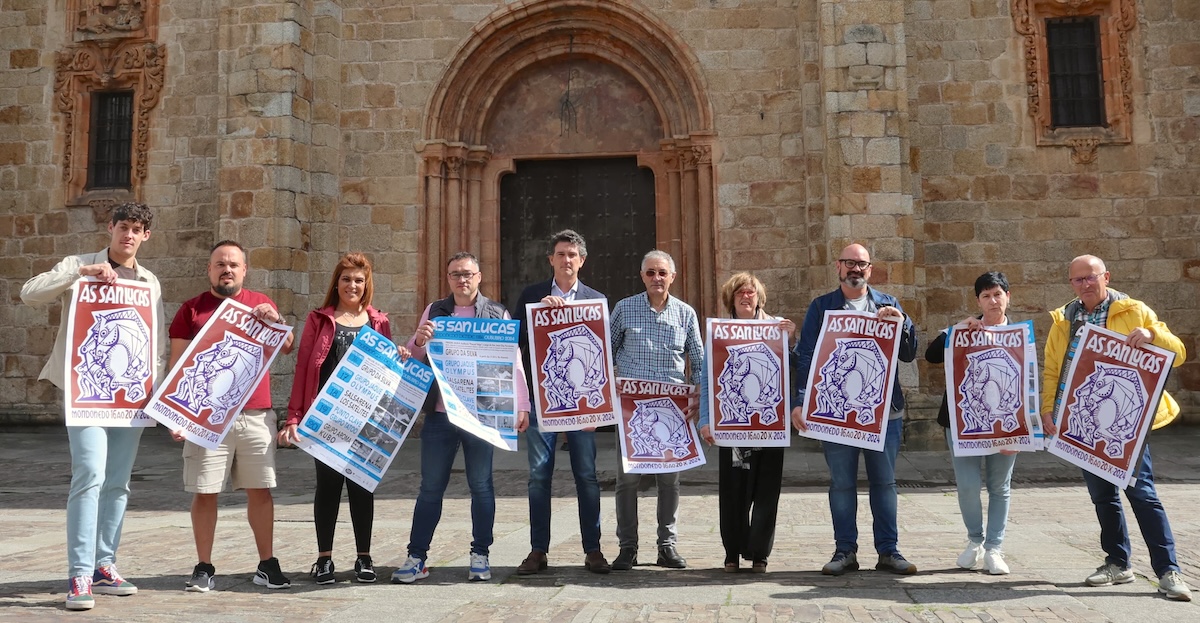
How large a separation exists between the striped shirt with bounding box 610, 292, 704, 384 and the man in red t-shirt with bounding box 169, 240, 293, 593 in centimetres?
205

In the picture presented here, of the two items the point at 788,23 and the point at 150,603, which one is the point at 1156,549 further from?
the point at 788,23

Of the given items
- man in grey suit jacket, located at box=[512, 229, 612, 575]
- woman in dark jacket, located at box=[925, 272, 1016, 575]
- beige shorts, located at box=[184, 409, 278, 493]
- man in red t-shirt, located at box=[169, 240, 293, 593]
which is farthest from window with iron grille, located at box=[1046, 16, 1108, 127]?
beige shorts, located at box=[184, 409, 278, 493]

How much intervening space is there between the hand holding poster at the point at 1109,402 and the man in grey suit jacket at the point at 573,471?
2.63 metres

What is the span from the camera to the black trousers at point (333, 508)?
5273mm

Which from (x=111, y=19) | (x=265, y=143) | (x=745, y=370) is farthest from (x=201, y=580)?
(x=111, y=19)

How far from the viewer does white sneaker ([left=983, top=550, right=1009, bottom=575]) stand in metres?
5.25

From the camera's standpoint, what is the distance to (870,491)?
5.48m

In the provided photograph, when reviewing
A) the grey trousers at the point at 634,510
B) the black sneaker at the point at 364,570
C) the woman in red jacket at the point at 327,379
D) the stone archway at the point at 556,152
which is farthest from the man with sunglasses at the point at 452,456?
the stone archway at the point at 556,152

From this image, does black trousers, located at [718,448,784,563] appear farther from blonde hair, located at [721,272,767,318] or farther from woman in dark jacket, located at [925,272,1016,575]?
woman in dark jacket, located at [925,272,1016,575]

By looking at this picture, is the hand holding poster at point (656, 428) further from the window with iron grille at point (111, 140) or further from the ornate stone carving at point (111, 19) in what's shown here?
the ornate stone carving at point (111, 19)

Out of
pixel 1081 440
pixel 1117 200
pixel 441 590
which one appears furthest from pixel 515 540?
pixel 1117 200

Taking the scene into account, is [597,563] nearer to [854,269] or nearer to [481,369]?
[481,369]

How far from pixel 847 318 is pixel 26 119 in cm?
1342

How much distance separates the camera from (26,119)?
14.0m
